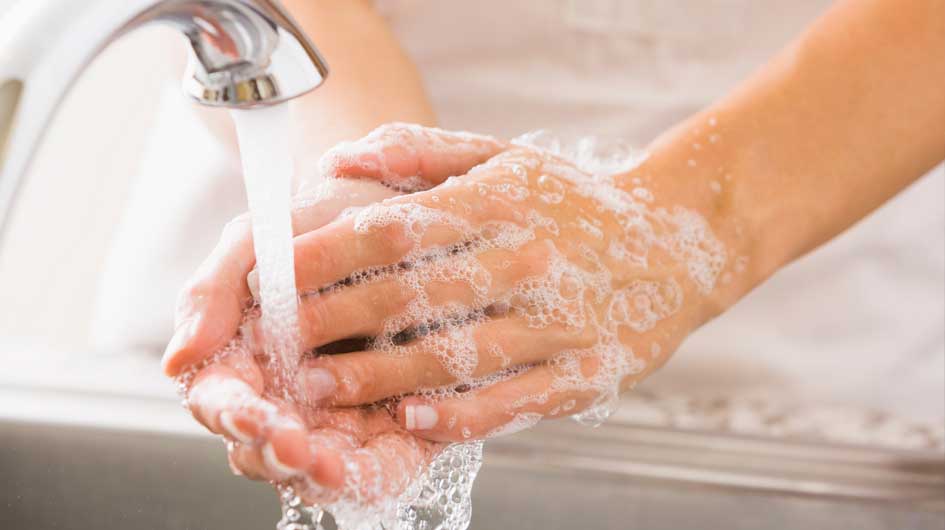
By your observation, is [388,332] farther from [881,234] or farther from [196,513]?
[881,234]

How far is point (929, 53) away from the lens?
689 millimetres

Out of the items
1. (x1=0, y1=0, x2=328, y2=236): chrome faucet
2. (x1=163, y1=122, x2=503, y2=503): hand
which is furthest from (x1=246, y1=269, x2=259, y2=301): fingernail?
(x1=0, y1=0, x2=328, y2=236): chrome faucet

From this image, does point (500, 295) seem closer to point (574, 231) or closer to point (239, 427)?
point (574, 231)

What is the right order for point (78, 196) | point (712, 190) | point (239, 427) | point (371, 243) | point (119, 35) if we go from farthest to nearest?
point (78, 196)
point (712, 190)
point (371, 243)
point (239, 427)
point (119, 35)

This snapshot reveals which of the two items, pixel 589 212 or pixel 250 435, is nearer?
pixel 250 435

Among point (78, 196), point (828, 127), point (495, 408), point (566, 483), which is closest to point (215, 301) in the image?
point (495, 408)

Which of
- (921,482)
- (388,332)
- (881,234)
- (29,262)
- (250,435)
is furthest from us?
(29,262)

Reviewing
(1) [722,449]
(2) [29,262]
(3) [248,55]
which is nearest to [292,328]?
(3) [248,55]

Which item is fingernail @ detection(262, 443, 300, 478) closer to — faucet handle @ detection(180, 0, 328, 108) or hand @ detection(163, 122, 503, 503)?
hand @ detection(163, 122, 503, 503)

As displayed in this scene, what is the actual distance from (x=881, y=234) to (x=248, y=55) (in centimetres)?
62

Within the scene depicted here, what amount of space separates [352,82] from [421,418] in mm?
301

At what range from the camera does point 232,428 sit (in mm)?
404

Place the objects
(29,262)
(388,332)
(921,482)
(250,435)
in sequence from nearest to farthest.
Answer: (250,435)
(388,332)
(921,482)
(29,262)

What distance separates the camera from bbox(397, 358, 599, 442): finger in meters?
0.50
